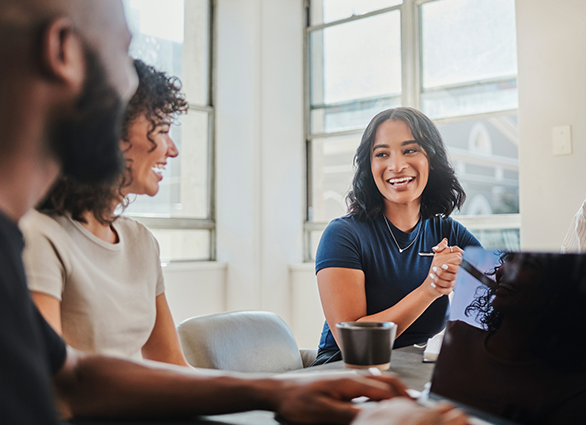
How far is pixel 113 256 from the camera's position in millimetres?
973

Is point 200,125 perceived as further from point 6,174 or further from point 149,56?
point 6,174

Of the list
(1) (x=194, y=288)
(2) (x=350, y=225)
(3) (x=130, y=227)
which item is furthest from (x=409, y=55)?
(3) (x=130, y=227)

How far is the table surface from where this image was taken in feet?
1.77

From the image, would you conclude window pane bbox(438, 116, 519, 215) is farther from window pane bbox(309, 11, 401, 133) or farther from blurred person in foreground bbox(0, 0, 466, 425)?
blurred person in foreground bbox(0, 0, 466, 425)

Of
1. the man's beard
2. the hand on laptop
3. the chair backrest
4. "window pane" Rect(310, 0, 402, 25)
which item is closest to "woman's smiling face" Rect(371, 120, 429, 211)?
the chair backrest

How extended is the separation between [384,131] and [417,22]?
1.97 meters

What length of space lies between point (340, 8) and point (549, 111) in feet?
5.73

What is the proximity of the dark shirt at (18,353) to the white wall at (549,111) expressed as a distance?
7.64 feet

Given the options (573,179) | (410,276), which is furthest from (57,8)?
(573,179)

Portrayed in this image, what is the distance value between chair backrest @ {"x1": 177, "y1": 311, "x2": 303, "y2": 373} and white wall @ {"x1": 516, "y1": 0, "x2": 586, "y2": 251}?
57.6 inches

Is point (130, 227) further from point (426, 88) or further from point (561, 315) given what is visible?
point (426, 88)

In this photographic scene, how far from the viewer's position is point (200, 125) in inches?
141

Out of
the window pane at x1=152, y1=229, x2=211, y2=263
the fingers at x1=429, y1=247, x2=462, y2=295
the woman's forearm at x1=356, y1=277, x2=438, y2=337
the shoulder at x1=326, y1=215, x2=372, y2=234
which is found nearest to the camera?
the fingers at x1=429, y1=247, x2=462, y2=295

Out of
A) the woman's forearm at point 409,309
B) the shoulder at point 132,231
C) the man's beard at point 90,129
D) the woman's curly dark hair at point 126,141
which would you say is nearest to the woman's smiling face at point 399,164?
the woman's forearm at point 409,309
